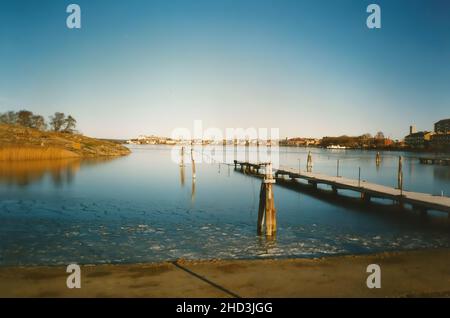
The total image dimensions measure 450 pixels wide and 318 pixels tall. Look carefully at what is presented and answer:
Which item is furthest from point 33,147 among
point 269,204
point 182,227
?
point 269,204

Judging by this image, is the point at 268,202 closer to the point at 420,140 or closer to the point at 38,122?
the point at 38,122

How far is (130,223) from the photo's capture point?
19609mm

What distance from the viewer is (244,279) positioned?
26.4 feet

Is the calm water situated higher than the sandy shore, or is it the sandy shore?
the sandy shore

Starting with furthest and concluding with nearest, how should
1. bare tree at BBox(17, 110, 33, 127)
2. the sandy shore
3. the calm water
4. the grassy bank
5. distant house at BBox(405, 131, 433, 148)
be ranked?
Answer: distant house at BBox(405, 131, 433, 148) < bare tree at BBox(17, 110, 33, 127) < the grassy bank < the calm water < the sandy shore

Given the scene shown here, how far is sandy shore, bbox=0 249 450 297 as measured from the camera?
23.9ft

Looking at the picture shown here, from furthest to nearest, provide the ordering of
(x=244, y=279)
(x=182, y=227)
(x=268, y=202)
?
(x=182, y=227) < (x=268, y=202) < (x=244, y=279)

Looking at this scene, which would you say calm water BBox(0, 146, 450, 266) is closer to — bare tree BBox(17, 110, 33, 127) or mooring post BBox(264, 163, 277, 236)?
mooring post BBox(264, 163, 277, 236)

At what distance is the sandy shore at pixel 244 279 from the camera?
7.30 meters

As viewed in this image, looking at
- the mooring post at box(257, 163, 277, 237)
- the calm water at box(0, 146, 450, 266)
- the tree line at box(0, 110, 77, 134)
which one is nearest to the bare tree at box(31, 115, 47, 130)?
the tree line at box(0, 110, 77, 134)

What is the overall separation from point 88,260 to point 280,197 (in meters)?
21.0

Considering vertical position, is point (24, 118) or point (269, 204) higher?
point (24, 118)
